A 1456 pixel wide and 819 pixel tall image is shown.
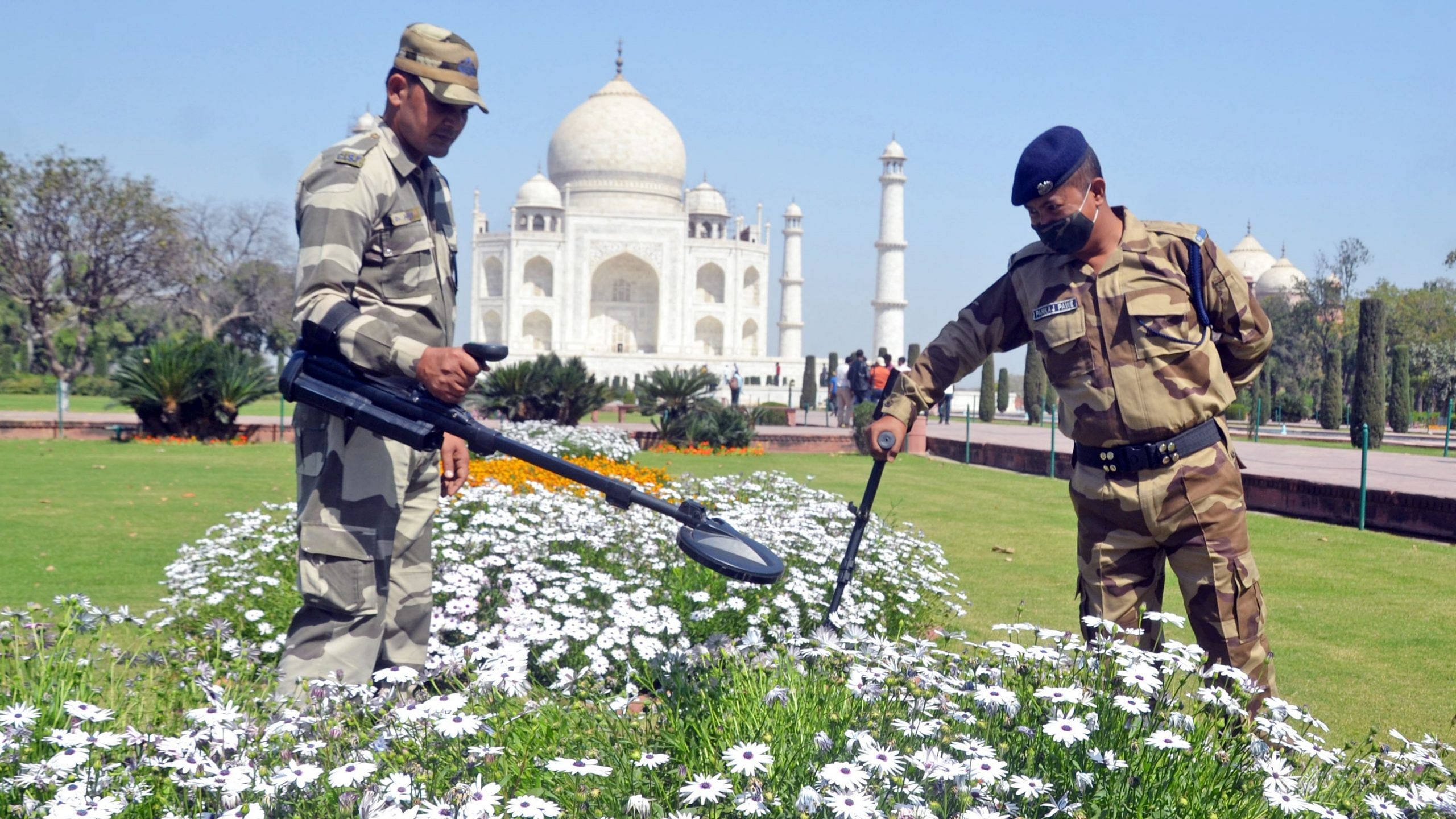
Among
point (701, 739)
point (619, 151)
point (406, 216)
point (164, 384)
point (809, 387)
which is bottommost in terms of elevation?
point (701, 739)

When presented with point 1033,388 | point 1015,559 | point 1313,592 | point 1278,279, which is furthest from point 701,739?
point 1278,279

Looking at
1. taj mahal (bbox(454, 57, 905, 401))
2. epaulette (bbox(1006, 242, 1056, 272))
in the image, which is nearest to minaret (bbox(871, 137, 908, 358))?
taj mahal (bbox(454, 57, 905, 401))

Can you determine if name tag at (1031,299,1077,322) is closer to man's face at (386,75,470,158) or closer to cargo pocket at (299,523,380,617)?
man's face at (386,75,470,158)

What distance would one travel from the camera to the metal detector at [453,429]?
2.52 meters

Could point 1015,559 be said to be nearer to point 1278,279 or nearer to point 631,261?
point 631,261

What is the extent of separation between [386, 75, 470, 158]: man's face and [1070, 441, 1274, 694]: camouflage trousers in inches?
75.5

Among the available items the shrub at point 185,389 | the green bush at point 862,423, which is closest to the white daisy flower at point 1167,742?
the green bush at point 862,423

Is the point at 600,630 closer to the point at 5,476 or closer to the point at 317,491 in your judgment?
the point at 317,491

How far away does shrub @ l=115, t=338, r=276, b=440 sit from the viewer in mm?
14000

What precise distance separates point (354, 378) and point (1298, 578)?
5318mm

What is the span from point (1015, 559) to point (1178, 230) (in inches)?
154

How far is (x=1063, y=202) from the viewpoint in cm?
299

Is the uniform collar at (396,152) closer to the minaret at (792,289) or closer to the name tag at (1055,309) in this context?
the name tag at (1055,309)

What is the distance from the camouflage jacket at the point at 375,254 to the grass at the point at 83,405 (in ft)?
53.3
